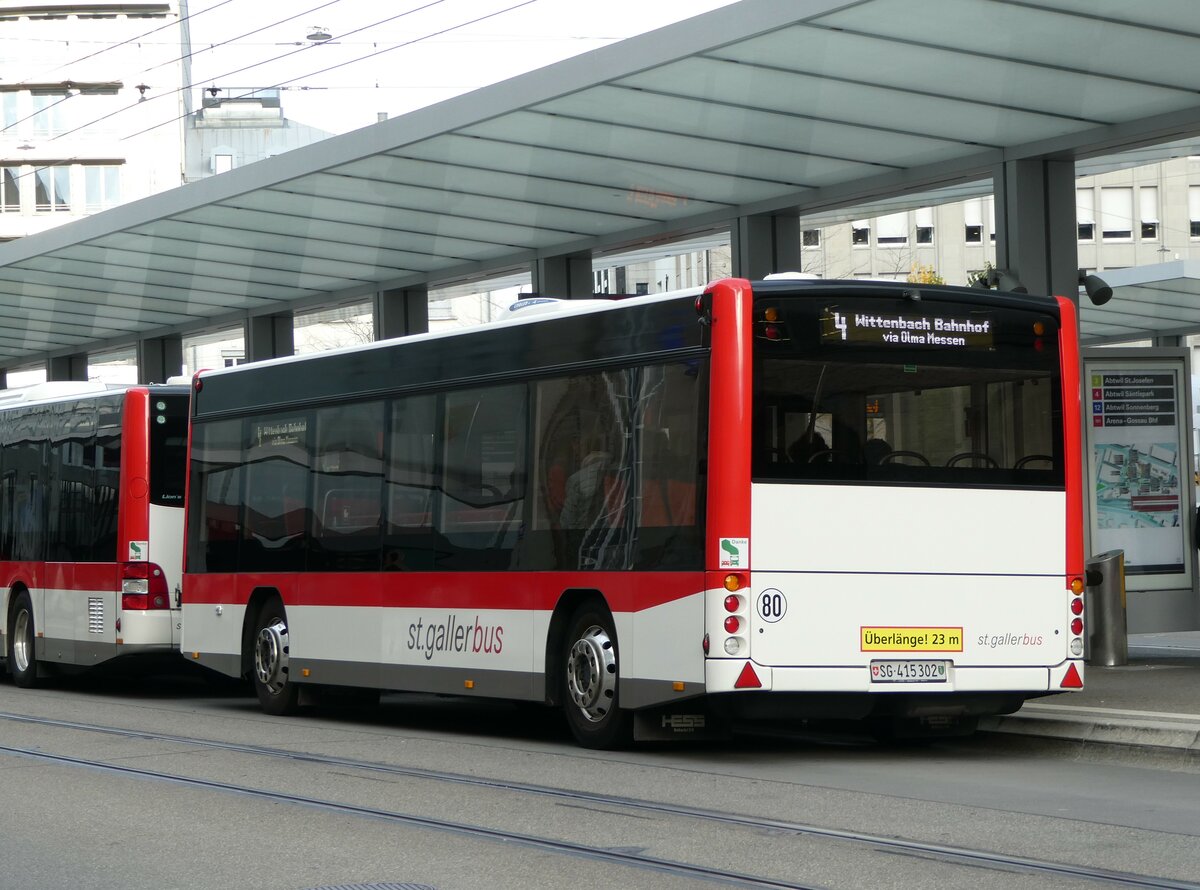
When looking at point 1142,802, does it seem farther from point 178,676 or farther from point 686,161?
point 178,676

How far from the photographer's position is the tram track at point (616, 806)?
289 inches

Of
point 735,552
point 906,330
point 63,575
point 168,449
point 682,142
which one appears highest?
point 682,142

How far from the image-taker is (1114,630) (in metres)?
16.4

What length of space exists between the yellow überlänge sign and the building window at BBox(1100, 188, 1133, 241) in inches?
2578

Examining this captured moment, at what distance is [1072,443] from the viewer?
12.0m

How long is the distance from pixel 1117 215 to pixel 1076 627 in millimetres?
65291

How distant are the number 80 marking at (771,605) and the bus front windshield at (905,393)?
2.18ft

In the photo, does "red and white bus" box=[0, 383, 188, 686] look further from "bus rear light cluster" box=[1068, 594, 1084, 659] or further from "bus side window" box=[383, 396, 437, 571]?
"bus rear light cluster" box=[1068, 594, 1084, 659]

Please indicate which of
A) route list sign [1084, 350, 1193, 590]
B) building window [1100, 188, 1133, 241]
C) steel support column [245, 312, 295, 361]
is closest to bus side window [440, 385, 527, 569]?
route list sign [1084, 350, 1193, 590]

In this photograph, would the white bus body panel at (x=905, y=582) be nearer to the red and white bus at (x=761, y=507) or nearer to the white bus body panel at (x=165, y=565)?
the red and white bus at (x=761, y=507)

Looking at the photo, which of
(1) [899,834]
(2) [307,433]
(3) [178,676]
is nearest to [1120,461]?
(2) [307,433]

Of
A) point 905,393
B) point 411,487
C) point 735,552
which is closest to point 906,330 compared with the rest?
point 905,393

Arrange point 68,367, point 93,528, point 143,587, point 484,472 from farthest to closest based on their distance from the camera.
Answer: point 68,367
point 93,528
point 143,587
point 484,472

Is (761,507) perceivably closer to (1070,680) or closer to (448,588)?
(1070,680)
